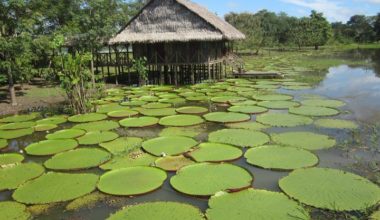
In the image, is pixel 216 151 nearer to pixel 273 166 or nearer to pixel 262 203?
pixel 273 166

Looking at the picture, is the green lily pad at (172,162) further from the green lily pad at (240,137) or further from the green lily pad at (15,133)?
the green lily pad at (15,133)

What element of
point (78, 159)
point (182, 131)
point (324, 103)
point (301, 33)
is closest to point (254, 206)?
point (78, 159)

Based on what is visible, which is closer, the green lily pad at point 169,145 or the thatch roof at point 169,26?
the green lily pad at point 169,145

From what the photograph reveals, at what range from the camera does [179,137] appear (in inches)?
271

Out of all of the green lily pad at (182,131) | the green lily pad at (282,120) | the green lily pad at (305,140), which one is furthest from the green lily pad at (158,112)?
the green lily pad at (305,140)

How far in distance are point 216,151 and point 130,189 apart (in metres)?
1.82

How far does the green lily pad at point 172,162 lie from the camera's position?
5.48 metres

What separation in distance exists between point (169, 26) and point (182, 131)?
8756 millimetres

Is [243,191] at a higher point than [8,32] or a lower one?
lower

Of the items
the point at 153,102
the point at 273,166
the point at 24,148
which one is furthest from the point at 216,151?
the point at 153,102

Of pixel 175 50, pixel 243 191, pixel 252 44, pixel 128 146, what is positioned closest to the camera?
pixel 243 191

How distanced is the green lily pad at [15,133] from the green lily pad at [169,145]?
308 cm

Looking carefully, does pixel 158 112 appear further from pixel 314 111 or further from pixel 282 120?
pixel 314 111

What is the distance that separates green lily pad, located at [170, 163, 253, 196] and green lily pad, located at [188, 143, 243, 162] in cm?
31
